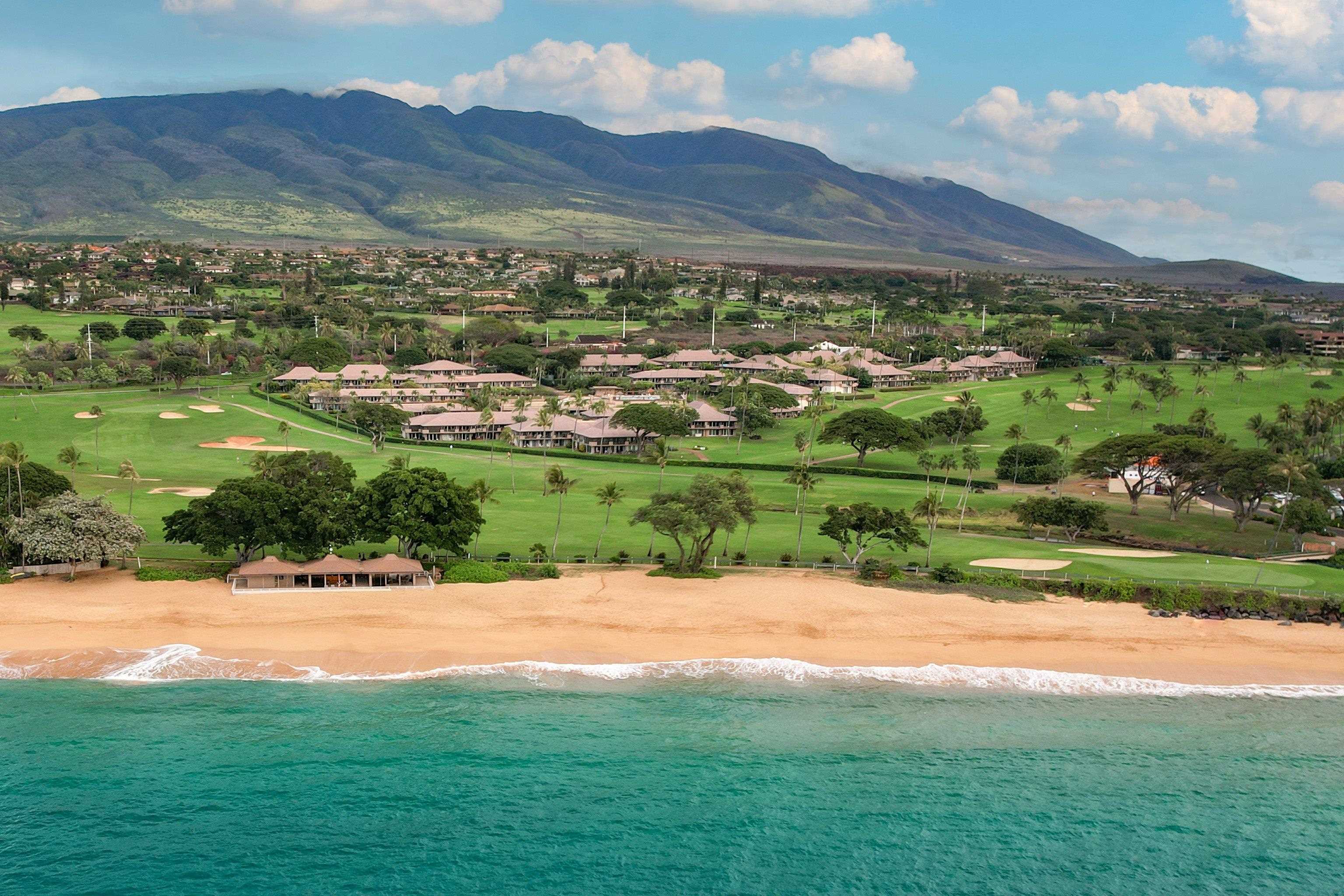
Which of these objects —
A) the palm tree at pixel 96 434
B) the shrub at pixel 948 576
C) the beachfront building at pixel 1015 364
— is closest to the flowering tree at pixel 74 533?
the palm tree at pixel 96 434

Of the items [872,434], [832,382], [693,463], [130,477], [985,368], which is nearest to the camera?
[130,477]

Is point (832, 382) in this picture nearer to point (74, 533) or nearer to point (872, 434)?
point (872, 434)

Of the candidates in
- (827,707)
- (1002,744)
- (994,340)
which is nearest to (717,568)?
(827,707)

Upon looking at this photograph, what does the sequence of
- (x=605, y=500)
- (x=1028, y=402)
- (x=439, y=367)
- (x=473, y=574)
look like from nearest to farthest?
(x=473, y=574), (x=605, y=500), (x=1028, y=402), (x=439, y=367)

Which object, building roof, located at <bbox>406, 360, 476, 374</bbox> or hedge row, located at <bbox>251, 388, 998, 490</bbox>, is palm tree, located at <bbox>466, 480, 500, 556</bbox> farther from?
building roof, located at <bbox>406, 360, 476, 374</bbox>

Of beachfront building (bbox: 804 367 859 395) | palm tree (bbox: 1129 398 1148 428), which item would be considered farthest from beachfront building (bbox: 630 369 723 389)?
palm tree (bbox: 1129 398 1148 428)

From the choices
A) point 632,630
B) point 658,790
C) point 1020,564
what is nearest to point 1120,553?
point 1020,564

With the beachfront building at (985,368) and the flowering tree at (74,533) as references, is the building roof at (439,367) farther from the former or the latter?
the flowering tree at (74,533)
